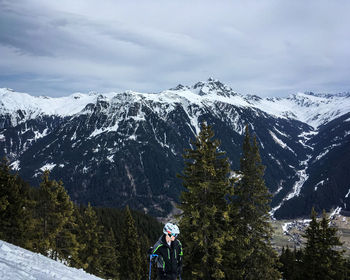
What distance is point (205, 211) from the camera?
19.5 m

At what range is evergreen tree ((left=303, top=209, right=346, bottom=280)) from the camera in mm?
26844

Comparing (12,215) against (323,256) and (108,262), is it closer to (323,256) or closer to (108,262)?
(108,262)

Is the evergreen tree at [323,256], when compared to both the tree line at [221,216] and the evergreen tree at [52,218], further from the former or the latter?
the evergreen tree at [52,218]

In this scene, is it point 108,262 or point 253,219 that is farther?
point 108,262

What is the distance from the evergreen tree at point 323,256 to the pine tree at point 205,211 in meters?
13.9

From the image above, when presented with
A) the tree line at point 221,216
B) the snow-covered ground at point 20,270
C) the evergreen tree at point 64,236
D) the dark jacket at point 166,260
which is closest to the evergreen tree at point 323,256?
the tree line at point 221,216

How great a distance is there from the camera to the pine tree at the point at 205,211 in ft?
62.8

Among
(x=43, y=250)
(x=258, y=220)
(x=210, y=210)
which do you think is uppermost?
(x=210, y=210)

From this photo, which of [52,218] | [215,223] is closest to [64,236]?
[52,218]

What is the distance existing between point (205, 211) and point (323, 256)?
55.7 feet

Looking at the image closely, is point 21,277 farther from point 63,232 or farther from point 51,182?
point 63,232

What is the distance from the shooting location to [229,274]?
2086 centimetres

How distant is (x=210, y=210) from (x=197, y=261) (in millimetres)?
Result: 4640

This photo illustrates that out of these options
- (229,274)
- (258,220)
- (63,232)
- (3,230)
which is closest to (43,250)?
(63,232)
